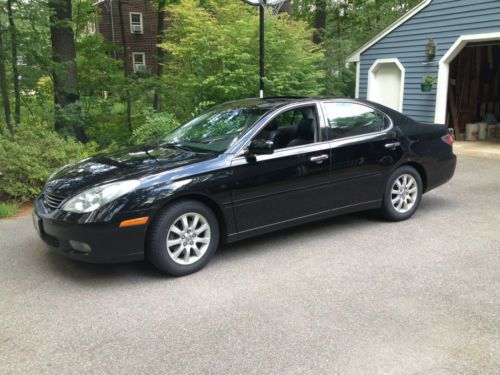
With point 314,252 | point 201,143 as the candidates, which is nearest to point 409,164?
point 314,252

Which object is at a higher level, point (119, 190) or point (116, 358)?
point (119, 190)

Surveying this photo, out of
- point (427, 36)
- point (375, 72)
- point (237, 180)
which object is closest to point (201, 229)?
point (237, 180)

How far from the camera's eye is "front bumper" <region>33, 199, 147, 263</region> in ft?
12.4

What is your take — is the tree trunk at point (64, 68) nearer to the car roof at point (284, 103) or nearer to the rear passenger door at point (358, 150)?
the car roof at point (284, 103)

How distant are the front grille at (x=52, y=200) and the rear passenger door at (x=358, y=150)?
273cm

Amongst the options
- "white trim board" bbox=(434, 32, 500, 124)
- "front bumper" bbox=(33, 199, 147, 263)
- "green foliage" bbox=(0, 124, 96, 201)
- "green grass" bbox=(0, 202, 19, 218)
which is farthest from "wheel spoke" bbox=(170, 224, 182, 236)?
"white trim board" bbox=(434, 32, 500, 124)

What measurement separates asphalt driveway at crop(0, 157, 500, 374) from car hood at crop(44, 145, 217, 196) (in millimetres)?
822

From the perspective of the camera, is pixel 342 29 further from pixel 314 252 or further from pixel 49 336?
pixel 49 336

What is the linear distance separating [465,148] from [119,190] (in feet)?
32.8

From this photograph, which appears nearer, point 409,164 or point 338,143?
point 338,143

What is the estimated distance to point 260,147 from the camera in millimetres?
4375

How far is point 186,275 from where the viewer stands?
13.7 feet

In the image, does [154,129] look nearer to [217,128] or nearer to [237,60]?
[237,60]

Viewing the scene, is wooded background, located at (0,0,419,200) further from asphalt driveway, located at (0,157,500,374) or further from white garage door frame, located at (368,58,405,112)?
asphalt driveway, located at (0,157,500,374)
